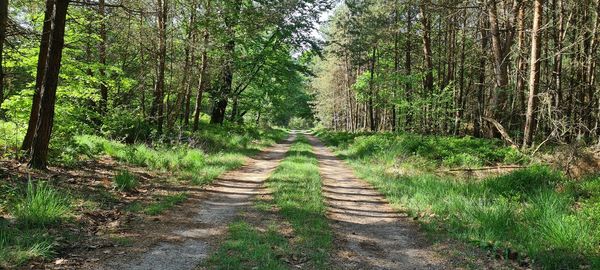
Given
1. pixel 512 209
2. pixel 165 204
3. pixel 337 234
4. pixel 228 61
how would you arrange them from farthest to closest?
1. pixel 228 61
2. pixel 165 204
3. pixel 512 209
4. pixel 337 234

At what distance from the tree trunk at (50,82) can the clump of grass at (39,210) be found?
109 inches

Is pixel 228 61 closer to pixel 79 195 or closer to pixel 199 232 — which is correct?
pixel 79 195

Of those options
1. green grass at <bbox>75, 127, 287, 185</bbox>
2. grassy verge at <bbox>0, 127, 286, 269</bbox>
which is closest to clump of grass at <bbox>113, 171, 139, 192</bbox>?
grassy verge at <bbox>0, 127, 286, 269</bbox>

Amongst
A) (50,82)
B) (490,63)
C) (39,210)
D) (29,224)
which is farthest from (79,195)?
(490,63)

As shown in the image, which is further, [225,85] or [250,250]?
[225,85]

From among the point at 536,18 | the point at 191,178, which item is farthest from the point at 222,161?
the point at 536,18

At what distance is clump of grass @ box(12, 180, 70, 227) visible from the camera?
5578 millimetres

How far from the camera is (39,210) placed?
18.7ft

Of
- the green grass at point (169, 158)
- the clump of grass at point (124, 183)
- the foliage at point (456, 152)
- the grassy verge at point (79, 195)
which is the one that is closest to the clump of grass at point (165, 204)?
the grassy verge at point (79, 195)

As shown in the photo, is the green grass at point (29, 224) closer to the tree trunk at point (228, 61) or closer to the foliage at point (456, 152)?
the foliage at point (456, 152)

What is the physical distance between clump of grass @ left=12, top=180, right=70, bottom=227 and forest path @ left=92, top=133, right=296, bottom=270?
1.47 metres

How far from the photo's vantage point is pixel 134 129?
16141mm

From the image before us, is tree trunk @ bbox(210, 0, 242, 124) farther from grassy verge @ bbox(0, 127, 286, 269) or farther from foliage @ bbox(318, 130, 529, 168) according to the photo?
foliage @ bbox(318, 130, 529, 168)

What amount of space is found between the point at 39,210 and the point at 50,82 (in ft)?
12.1
